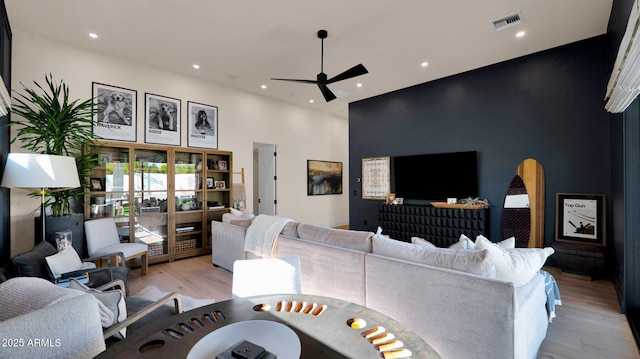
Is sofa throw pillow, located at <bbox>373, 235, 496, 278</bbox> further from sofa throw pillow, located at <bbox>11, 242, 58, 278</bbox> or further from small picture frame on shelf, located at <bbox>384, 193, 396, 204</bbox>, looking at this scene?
small picture frame on shelf, located at <bbox>384, 193, 396, 204</bbox>

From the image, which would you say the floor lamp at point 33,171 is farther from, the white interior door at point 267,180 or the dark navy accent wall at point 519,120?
the dark navy accent wall at point 519,120

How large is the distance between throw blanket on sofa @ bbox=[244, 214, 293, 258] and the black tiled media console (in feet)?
9.76

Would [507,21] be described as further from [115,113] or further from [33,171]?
[115,113]

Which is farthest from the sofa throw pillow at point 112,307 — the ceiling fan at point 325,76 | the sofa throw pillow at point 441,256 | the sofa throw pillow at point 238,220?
the ceiling fan at point 325,76

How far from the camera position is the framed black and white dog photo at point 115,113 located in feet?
13.8

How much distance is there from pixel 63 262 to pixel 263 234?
1.77m

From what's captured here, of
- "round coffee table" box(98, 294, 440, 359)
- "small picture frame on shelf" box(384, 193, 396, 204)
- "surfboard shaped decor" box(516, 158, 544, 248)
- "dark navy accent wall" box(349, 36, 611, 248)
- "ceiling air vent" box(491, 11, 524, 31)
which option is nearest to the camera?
"round coffee table" box(98, 294, 440, 359)

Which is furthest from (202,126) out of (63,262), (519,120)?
(519,120)

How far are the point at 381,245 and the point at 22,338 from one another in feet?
6.31

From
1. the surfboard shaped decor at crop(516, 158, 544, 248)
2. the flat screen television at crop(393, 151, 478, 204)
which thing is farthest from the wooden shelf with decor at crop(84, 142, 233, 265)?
the surfboard shaped decor at crop(516, 158, 544, 248)

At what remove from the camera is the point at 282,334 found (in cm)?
107

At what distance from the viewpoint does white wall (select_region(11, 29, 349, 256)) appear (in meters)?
3.66

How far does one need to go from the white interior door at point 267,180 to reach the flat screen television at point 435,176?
2.81 meters

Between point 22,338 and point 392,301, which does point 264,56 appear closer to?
point 392,301
